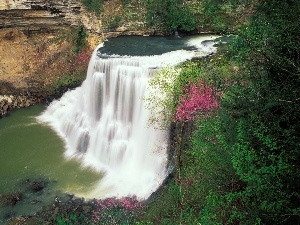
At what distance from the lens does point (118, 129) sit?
20234 mm

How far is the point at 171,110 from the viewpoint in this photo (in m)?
15.9

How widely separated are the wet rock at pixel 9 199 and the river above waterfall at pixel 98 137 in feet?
0.78

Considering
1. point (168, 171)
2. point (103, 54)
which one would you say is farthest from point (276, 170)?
point (103, 54)

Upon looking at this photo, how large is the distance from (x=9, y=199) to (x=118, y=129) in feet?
21.3

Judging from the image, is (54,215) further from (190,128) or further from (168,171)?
(190,128)

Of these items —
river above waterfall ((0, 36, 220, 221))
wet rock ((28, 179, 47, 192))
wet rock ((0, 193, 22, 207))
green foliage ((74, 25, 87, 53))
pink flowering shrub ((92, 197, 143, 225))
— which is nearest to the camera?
pink flowering shrub ((92, 197, 143, 225))

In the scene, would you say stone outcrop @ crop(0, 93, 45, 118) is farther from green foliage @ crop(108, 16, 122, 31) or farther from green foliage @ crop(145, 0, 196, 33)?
green foliage @ crop(145, 0, 196, 33)

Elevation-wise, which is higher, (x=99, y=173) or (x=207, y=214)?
(x=207, y=214)

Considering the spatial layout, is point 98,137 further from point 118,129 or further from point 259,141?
point 259,141

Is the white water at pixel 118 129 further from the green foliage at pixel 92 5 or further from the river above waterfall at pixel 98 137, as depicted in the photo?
the green foliage at pixel 92 5

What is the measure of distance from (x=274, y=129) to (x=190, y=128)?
7.69 metres

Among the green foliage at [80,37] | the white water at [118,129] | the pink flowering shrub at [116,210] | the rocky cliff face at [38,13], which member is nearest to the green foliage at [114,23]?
the green foliage at [80,37]

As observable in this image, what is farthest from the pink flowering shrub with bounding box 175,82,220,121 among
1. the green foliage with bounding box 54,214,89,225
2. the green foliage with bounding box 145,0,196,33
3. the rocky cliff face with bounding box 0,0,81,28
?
the rocky cliff face with bounding box 0,0,81,28

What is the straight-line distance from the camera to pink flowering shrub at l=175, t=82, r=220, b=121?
572 inches
